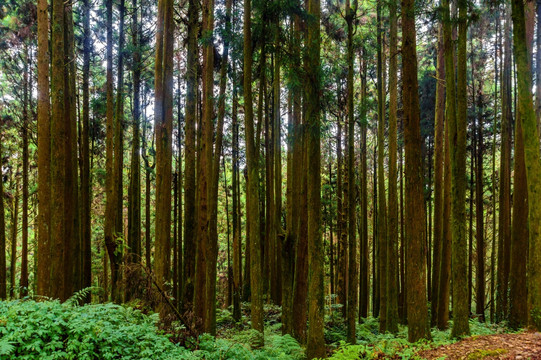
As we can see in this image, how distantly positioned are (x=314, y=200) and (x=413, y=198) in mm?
2212

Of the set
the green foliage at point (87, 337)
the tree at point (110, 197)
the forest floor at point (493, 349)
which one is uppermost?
the tree at point (110, 197)

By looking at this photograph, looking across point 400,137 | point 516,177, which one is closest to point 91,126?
point 400,137

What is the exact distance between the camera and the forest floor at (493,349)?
17.5 feet

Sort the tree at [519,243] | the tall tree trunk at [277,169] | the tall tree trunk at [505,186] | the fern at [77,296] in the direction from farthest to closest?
1. the tall tree trunk at [505,186]
2. the tree at [519,243]
3. the tall tree trunk at [277,169]
4. the fern at [77,296]

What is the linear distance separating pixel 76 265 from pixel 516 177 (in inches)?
525

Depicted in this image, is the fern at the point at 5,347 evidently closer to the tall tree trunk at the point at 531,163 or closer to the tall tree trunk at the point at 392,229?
the tall tree trunk at the point at 531,163

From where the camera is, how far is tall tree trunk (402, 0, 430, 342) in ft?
25.6

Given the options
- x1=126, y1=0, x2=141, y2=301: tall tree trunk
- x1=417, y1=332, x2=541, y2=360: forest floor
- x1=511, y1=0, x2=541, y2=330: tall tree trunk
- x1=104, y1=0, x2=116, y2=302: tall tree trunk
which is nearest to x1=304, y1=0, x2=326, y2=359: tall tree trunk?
x1=417, y1=332, x2=541, y2=360: forest floor

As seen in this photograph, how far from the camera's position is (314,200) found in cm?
783

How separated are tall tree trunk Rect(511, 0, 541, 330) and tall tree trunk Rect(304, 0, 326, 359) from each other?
3954mm

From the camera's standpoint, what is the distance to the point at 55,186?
8172 millimetres

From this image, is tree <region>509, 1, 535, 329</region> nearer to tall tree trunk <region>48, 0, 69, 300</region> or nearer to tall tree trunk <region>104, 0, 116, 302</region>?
tall tree trunk <region>104, 0, 116, 302</region>

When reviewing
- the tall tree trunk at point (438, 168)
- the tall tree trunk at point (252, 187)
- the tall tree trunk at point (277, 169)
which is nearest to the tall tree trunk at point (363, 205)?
the tall tree trunk at point (438, 168)

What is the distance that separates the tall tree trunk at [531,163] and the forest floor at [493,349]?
71 centimetres
